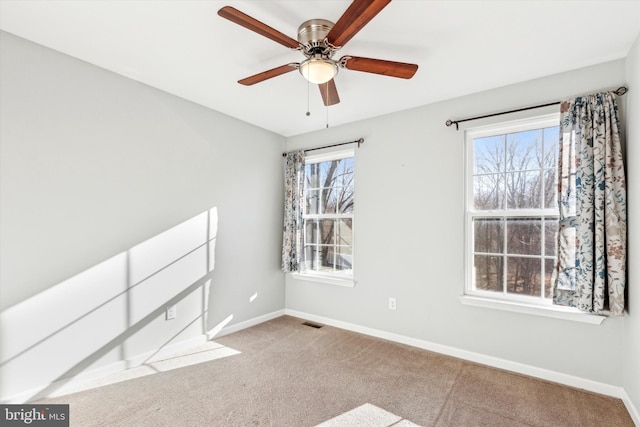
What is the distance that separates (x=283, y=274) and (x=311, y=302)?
571mm

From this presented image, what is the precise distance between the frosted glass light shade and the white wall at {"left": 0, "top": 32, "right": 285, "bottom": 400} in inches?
66.0

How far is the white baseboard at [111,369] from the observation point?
213cm

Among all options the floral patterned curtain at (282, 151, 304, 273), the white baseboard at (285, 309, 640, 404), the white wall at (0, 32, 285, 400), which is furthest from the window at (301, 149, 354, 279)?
the white wall at (0, 32, 285, 400)

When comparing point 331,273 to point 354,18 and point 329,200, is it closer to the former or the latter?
point 329,200

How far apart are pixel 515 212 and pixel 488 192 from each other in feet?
0.96

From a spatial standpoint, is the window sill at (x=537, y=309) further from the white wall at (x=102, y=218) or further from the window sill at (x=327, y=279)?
the white wall at (x=102, y=218)

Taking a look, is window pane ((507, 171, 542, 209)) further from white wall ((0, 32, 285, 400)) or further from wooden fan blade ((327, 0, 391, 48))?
white wall ((0, 32, 285, 400))

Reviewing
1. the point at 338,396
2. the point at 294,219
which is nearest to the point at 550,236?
the point at 338,396

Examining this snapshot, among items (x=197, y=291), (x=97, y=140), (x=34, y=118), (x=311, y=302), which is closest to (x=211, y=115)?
(x=97, y=140)

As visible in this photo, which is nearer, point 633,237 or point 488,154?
point 633,237

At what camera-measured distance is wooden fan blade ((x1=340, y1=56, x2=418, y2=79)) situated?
1931 millimetres

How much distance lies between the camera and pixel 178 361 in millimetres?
2812

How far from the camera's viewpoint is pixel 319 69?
2.00m

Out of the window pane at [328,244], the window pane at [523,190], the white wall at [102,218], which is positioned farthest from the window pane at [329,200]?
the window pane at [523,190]
